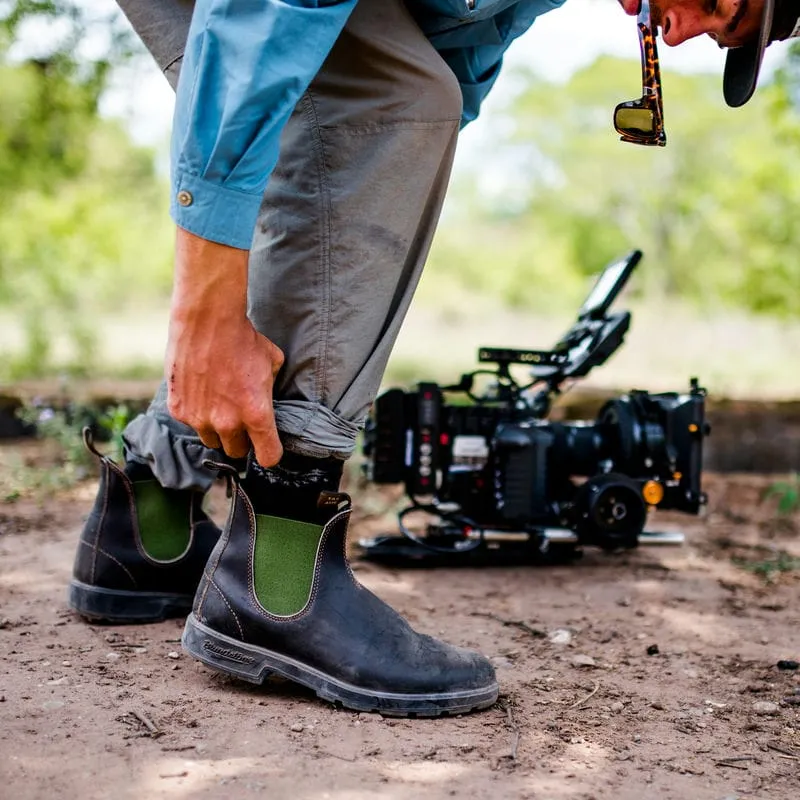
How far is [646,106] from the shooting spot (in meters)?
1.83

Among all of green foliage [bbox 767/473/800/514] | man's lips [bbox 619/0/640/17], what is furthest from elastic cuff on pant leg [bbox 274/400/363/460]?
green foliage [bbox 767/473/800/514]

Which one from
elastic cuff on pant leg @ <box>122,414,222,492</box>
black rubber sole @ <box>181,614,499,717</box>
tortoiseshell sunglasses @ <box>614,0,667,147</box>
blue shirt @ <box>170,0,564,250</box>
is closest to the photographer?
blue shirt @ <box>170,0,564,250</box>

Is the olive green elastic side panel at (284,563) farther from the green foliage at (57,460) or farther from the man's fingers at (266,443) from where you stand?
the green foliage at (57,460)

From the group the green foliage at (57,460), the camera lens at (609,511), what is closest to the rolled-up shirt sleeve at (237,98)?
the camera lens at (609,511)

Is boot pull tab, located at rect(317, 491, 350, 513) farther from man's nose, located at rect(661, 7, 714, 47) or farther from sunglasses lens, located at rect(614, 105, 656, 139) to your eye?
man's nose, located at rect(661, 7, 714, 47)

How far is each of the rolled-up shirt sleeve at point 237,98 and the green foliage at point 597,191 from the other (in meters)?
18.4

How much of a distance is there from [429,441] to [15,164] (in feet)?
19.7

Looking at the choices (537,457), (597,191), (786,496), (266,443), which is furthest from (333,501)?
(597,191)

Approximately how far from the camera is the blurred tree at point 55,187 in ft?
16.4

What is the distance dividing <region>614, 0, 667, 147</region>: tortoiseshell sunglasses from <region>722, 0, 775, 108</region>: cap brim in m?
0.14

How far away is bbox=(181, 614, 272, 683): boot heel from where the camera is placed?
170 cm

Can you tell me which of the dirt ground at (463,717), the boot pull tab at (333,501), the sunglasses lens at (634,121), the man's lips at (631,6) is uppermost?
the man's lips at (631,6)

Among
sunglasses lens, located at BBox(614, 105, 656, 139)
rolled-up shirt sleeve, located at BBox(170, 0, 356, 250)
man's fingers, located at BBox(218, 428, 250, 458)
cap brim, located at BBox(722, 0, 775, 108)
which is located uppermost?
cap brim, located at BBox(722, 0, 775, 108)

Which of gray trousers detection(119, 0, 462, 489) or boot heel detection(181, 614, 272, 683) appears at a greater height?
gray trousers detection(119, 0, 462, 489)
